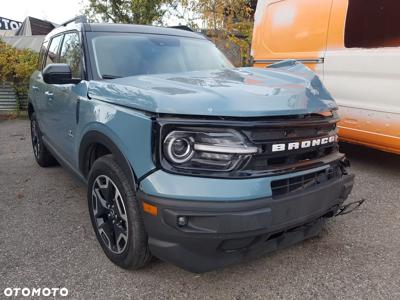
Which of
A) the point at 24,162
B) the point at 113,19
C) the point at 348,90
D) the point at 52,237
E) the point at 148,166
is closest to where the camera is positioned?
the point at 148,166

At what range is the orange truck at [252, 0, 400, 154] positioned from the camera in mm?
4051

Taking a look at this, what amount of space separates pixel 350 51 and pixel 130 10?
30.6ft

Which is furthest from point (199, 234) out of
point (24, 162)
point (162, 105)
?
point (24, 162)

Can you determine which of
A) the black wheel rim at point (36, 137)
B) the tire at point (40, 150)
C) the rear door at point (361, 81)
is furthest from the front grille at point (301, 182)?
the black wheel rim at point (36, 137)

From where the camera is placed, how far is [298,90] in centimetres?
233

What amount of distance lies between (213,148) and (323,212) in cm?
88

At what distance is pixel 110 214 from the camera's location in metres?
2.54

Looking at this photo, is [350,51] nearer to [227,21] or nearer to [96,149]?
[96,149]

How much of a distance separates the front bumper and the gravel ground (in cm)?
34

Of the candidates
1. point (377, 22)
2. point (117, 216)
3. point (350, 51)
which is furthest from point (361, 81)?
point (117, 216)

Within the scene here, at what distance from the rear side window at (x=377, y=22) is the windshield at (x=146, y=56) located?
8.50 ft

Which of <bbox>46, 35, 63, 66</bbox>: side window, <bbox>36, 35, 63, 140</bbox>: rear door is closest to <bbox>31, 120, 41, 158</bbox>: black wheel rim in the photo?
<bbox>36, 35, 63, 140</bbox>: rear door

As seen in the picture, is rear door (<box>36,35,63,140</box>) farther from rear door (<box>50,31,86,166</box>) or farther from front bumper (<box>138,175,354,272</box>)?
front bumper (<box>138,175,354,272</box>)

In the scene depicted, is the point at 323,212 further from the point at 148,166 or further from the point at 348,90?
the point at 348,90
